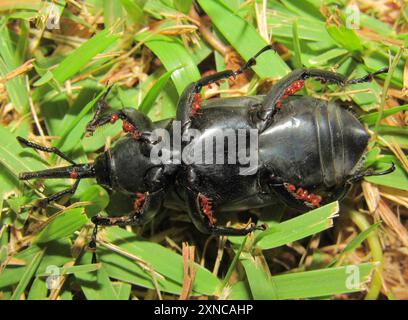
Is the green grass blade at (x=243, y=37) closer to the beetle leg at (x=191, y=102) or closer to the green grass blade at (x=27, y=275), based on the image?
the beetle leg at (x=191, y=102)

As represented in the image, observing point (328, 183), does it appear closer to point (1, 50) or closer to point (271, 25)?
point (271, 25)

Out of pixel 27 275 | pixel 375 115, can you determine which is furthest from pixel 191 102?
pixel 27 275

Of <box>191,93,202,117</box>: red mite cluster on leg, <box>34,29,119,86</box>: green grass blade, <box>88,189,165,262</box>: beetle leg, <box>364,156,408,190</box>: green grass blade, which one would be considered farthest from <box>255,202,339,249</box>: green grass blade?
<box>34,29,119,86</box>: green grass blade

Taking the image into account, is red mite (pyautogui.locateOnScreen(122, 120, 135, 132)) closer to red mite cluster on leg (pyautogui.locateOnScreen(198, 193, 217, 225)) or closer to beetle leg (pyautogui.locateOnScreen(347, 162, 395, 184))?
red mite cluster on leg (pyautogui.locateOnScreen(198, 193, 217, 225))

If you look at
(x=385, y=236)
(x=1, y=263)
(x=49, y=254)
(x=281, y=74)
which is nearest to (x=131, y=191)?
(x=49, y=254)

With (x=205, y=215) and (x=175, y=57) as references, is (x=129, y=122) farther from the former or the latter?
(x=205, y=215)

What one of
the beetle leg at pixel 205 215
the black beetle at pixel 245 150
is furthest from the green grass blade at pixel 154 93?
the beetle leg at pixel 205 215
